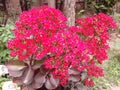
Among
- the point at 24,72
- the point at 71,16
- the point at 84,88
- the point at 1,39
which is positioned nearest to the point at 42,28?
the point at 24,72

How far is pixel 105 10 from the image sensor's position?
686cm

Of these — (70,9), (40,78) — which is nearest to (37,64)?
(40,78)

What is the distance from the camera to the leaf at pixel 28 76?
2539 millimetres

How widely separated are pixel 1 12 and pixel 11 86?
3.72 metres

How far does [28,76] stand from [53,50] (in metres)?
0.39

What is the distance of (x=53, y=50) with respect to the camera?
2348 mm

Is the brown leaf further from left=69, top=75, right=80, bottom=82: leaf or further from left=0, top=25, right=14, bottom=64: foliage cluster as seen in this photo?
left=0, top=25, right=14, bottom=64: foliage cluster

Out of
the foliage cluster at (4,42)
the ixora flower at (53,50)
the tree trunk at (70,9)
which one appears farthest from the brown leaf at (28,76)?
the tree trunk at (70,9)

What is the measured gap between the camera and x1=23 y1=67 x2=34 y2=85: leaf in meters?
2.54

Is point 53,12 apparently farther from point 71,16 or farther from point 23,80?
point 71,16

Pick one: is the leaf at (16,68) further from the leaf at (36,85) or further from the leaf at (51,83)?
the leaf at (51,83)

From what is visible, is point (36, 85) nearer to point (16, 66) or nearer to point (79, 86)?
point (16, 66)

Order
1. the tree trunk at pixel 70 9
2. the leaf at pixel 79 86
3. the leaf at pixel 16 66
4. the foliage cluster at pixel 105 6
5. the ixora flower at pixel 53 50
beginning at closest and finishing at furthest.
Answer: the ixora flower at pixel 53 50 → the leaf at pixel 16 66 → the leaf at pixel 79 86 → the tree trunk at pixel 70 9 → the foliage cluster at pixel 105 6

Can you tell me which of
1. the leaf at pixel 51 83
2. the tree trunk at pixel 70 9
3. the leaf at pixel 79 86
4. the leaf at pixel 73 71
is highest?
the tree trunk at pixel 70 9
